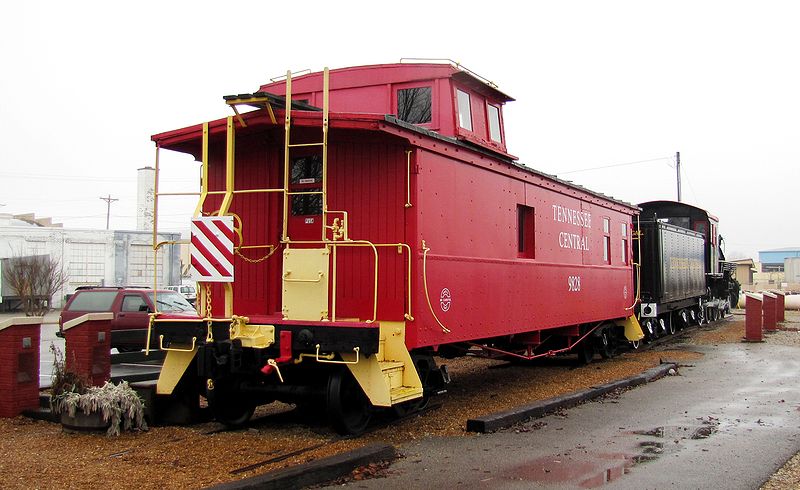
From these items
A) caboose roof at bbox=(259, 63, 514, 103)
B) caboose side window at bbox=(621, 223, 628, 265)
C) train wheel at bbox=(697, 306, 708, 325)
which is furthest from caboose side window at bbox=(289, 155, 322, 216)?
train wheel at bbox=(697, 306, 708, 325)

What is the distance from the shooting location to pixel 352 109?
9.36 meters

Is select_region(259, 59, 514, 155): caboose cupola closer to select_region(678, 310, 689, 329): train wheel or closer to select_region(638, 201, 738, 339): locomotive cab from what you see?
select_region(638, 201, 738, 339): locomotive cab

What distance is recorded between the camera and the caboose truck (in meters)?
7.03

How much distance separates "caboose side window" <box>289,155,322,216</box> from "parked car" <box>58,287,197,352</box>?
844 centimetres

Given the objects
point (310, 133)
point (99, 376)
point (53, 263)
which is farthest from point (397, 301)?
point (53, 263)

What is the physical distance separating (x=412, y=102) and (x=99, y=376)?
16.8ft

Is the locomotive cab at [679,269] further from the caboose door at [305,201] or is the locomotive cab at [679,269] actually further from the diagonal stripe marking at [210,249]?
the diagonal stripe marking at [210,249]

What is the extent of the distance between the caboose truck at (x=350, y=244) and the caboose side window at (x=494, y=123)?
0.12 feet

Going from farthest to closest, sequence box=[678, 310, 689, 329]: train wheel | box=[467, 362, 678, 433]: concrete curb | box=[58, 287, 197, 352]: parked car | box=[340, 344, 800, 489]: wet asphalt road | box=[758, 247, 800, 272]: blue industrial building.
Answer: box=[758, 247, 800, 272]: blue industrial building → box=[678, 310, 689, 329]: train wheel → box=[58, 287, 197, 352]: parked car → box=[467, 362, 678, 433]: concrete curb → box=[340, 344, 800, 489]: wet asphalt road

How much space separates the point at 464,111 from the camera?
30.3 feet

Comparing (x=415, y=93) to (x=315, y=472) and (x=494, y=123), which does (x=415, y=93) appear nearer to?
(x=494, y=123)

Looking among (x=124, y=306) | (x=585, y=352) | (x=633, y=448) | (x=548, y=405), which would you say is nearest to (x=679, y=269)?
(x=585, y=352)

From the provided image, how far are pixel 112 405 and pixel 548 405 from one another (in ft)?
16.2

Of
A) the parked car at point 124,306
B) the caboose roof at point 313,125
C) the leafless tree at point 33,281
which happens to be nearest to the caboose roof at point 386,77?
→ the caboose roof at point 313,125
